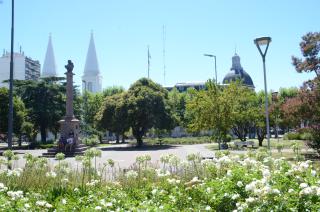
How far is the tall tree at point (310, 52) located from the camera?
23344mm

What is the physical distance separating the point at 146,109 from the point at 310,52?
21671 millimetres

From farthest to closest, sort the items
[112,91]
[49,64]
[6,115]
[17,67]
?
1. [49,64]
2. [17,67]
3. [112,91]
4. [6,115]

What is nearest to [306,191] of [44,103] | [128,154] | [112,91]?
[128,154]

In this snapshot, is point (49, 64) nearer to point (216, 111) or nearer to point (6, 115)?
point (6, 115)

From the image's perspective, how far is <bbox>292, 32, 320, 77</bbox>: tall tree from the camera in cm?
2334

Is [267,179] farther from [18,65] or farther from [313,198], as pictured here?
[18,65]

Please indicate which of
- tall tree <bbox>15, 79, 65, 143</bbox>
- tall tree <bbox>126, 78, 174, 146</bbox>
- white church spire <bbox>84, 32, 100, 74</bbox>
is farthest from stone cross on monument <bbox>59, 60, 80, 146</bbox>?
white church spire <bbox>84, 32, 100, 74</bbox>

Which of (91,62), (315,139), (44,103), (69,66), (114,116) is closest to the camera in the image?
(315,139)

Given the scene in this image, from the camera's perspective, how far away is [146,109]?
42.3 meters

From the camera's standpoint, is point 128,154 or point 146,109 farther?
point 146,109

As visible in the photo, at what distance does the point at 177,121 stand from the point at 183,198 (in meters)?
40.9

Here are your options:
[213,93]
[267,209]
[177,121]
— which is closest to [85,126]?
[177,121]

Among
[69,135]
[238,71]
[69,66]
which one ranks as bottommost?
[69,135]

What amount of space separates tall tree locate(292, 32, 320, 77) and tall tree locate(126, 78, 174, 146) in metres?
21.1
